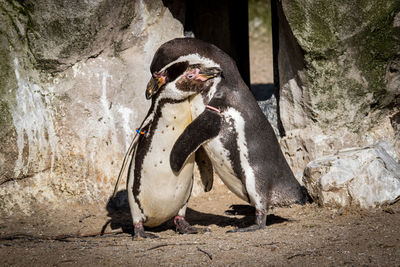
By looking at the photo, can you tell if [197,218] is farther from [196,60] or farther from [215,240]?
[196,60]

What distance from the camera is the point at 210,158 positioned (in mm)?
3438

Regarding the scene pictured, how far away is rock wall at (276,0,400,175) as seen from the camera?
150 inches

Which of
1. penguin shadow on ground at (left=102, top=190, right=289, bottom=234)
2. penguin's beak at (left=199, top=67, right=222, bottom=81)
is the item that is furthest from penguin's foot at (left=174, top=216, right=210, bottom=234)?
penguin's beak at (left=199, top=67, right=222, bottom=81)

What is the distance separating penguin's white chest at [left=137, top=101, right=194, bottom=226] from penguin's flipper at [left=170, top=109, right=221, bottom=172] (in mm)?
73

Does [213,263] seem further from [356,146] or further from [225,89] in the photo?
[356,146]

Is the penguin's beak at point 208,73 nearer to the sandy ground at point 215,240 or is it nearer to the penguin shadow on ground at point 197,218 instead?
the sandy ground at point 215,240

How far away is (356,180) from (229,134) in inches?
35.0

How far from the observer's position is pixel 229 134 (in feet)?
10.9

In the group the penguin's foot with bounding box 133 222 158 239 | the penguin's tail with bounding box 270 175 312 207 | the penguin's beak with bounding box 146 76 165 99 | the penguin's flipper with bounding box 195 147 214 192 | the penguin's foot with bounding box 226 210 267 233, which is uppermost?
the penguin's beak with bounding box 146 76 165 99

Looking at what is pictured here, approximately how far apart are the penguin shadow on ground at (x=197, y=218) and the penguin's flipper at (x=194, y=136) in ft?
2.42

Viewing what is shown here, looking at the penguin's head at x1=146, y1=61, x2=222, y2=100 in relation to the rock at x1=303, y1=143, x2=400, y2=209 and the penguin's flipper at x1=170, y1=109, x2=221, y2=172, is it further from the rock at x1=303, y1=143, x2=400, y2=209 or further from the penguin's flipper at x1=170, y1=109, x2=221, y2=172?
the rock at x1=303, y1=143, x2=400, y2=209

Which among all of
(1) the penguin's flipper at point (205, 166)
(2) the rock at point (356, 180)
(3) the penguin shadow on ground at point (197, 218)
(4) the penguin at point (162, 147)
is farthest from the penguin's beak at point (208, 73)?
(3) the penguin shadow on ground at point (197, 218)

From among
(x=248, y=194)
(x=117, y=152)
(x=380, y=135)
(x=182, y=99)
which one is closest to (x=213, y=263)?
→ (x=248, y=194)

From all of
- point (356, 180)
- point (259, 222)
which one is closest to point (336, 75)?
point (356, 180)
